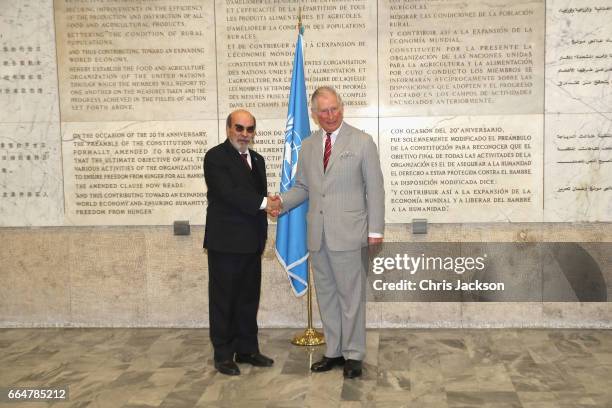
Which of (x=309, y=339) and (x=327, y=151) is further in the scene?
(x=309, y=339)

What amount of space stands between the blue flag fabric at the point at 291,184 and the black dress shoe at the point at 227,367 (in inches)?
31.1

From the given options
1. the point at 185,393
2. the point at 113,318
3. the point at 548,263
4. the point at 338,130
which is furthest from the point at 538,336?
the point at 113,318

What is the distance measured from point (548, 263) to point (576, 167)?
2.44ft

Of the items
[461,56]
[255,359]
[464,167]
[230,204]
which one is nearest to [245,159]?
[230,204]

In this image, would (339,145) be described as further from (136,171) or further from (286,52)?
(136,171)

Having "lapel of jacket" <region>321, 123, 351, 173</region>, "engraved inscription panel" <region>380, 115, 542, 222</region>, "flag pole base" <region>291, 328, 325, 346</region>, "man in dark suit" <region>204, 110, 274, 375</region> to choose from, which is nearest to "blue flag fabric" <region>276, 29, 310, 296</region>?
"flag pole base" <region>291, 328, 325, 346</region>

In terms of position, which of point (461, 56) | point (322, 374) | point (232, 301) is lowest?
point (322, 374)

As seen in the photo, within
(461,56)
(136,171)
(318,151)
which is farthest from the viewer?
(136,171)

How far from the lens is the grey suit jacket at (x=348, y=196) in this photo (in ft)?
12.0

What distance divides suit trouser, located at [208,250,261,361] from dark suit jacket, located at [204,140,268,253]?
88 mm

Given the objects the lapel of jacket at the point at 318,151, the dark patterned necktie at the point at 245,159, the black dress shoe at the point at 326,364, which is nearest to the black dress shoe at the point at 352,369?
the black dress shoe at the point at 326,364

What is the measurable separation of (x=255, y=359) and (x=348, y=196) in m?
1.22

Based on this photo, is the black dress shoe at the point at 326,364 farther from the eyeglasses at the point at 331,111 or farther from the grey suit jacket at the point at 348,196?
the eyeglasses at the point at 331,111

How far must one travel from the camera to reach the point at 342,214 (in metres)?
3.67
